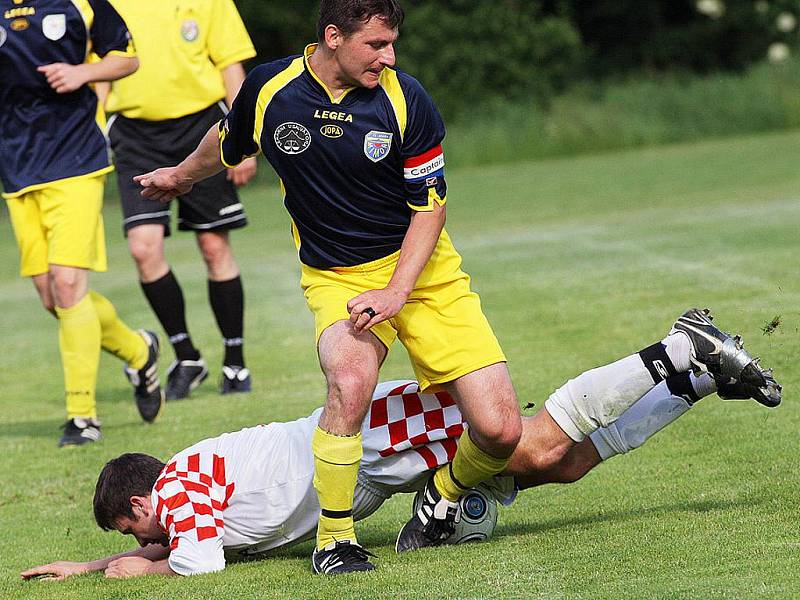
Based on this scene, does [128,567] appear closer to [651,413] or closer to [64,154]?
[651,413]

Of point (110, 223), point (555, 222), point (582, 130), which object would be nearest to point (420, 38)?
point (582, 130)

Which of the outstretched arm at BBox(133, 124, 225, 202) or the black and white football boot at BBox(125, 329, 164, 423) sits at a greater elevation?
the outstretched arm at BBox(133, 124, 225, 202)

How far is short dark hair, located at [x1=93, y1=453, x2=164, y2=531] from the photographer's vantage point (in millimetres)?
4953

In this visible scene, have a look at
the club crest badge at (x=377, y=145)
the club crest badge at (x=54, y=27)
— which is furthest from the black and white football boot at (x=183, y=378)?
the club crest badge at (x=377, y=145)

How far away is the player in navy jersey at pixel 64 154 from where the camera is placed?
7.47 meters

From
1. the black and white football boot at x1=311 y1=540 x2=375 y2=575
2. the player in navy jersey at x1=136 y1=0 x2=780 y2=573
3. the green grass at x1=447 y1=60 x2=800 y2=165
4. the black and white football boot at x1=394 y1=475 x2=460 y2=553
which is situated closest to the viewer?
the black and white football boot at x1=311 y1=540 x2=375 y2=575

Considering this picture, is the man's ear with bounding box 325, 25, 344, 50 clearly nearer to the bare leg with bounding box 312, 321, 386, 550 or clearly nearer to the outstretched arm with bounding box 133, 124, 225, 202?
the outstretched arm with bounding box 133, 124, 225, 202

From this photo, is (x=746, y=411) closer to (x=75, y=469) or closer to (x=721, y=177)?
(x=75, y=469)

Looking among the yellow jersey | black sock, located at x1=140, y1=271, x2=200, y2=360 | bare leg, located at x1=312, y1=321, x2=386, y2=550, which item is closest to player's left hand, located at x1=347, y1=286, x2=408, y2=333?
bare leg, located at x1=312, y1=321, x2=386, y2=550

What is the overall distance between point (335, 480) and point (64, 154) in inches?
135

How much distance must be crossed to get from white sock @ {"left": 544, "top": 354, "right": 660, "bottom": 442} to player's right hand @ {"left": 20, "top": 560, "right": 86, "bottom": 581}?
180 centimetres

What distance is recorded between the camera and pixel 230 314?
8.90 m

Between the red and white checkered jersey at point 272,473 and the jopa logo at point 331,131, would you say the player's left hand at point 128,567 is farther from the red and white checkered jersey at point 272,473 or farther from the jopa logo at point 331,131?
the jopa logo at point 331,131

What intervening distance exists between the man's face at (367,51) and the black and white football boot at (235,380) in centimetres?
405
